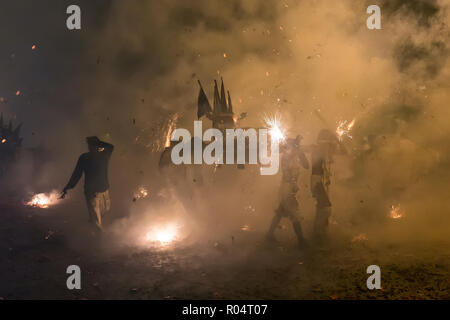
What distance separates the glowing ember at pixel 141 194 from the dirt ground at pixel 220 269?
6245mm

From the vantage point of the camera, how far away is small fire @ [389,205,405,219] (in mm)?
9843

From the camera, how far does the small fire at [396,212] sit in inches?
388

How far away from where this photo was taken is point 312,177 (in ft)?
24.1

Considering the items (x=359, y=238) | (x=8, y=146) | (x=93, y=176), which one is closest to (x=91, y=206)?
(x=93, y=176)

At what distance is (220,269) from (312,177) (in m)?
3.34

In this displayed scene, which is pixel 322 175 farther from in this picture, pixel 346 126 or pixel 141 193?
pixel 141 193

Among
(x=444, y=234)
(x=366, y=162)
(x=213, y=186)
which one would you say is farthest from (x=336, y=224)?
(x=366, y=162)

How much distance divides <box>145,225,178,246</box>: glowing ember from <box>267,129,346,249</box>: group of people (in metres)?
2.38

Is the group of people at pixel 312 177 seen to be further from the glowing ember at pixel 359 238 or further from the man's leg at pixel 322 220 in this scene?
the glowing ember at pixel 359 238

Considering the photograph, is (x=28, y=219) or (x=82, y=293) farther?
(x=28, y=219)

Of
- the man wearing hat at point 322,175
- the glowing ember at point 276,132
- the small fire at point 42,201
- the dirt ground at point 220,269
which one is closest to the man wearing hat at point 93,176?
the dirt ground at point 220,269

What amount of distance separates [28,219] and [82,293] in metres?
6.08

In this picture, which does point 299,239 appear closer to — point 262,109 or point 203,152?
point 203,152

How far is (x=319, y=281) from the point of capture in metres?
Answer: 4.71
